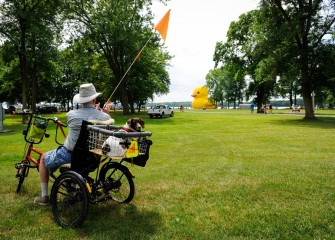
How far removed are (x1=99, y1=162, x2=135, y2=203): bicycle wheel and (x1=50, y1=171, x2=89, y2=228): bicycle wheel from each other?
538 mm

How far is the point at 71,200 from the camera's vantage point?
4.79 metres

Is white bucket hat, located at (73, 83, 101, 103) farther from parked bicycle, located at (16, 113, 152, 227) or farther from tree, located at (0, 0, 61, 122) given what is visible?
tree, located at (0, 0, 61, 122)

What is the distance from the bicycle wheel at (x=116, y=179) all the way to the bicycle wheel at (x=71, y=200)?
0.54 meters

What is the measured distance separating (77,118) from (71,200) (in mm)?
1246

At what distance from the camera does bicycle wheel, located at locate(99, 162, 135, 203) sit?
5.24 meters

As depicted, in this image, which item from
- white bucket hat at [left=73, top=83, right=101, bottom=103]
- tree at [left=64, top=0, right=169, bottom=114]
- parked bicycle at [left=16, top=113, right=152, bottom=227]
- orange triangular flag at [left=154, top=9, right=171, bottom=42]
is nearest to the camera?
parked bicycle at [left=16, top=113, right=152, bottom=227]

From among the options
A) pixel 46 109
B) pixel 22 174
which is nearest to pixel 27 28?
pixel 22 174

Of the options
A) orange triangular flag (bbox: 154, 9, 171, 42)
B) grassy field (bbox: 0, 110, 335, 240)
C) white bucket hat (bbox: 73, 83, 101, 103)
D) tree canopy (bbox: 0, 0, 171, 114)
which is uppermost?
tree canopy (bbox: 0, 0, 171, 114)

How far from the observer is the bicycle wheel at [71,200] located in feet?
14.7

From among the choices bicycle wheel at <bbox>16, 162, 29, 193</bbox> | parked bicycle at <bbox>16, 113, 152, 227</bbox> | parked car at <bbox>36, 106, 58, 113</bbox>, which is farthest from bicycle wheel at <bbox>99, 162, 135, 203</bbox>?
parked car at <bbox>36, 106, 58, 113</bbox>

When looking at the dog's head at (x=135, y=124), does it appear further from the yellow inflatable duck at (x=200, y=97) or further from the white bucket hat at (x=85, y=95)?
the yellow inflatable duck at (x=200, y=97)

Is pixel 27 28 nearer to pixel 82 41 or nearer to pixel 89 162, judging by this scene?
pixel 82 41

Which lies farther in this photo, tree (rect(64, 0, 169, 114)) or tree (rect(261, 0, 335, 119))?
tree (rect(64, 0, 169, 114))

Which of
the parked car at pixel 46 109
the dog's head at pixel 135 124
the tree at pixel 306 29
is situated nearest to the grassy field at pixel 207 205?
the dog's head at pixel 135 124
